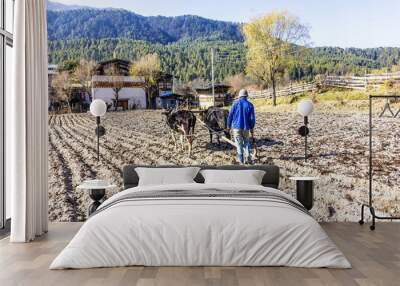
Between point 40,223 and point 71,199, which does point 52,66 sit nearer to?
point 71,199

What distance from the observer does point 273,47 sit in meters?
7.64

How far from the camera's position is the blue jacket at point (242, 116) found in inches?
296

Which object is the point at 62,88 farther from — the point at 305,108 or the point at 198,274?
the point at 198,274

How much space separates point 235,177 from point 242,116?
3.54 feet

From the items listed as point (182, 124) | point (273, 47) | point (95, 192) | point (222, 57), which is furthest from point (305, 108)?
point (95, 192)

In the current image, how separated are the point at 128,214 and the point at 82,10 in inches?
156

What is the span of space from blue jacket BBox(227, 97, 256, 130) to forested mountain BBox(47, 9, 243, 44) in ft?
3.14

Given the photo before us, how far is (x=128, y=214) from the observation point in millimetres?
4766

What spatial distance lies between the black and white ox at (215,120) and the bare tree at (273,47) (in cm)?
69

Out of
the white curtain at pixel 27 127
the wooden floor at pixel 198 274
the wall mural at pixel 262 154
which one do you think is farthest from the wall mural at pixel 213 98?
the wooden floor at pixel 198 274

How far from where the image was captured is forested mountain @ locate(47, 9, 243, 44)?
7.69 meters

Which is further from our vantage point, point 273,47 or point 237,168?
point 273,47

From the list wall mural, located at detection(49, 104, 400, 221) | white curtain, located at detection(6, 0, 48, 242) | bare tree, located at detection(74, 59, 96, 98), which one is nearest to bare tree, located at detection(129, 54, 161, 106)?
wall mural, located at detection(49, 104, 400, 221)

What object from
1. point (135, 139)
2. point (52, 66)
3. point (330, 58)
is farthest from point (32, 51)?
point (330, 58)
